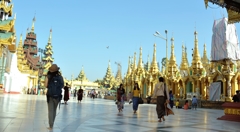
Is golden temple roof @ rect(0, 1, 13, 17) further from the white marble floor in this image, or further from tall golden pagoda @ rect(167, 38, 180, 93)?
tall golden pagoda @ rect(167, 38, 180, 93)

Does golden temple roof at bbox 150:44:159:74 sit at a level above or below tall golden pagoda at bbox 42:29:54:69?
below

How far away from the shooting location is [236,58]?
88.2ft

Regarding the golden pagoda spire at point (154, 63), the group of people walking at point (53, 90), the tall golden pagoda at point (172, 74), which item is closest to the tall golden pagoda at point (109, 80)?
the golden pagoda spire at point (154, 63)

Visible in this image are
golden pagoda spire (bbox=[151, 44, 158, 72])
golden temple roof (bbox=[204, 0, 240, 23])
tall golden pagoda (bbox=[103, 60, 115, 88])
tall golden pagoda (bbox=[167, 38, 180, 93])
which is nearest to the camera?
golden temple roof (bbox=[204, 0, 240, 23])

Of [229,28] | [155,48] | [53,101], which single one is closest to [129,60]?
[155,48]

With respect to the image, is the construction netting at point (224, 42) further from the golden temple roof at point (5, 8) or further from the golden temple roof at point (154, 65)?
the golden temple roof at point (5, 8)

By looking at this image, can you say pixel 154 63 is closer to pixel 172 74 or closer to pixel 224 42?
pixel 172 74

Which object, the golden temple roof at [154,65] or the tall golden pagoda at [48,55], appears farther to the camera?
the tall golden pagoda at [48,55]

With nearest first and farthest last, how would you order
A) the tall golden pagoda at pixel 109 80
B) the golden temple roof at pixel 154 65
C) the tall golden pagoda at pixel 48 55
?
the golden temple roof at pixel 154 65 → the tall golden pagoda at pixel 48 55 → the tall golden pagoda at pixel 109 80

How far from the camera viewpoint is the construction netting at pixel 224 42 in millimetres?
26556

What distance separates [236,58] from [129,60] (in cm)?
3156

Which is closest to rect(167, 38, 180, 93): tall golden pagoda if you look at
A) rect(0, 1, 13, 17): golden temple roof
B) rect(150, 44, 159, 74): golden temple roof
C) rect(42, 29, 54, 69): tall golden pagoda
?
rect(150, 44, 159, 74): golden temple roof

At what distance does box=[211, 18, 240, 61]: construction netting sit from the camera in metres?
26.6

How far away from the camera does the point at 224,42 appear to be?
27172 millimetres
